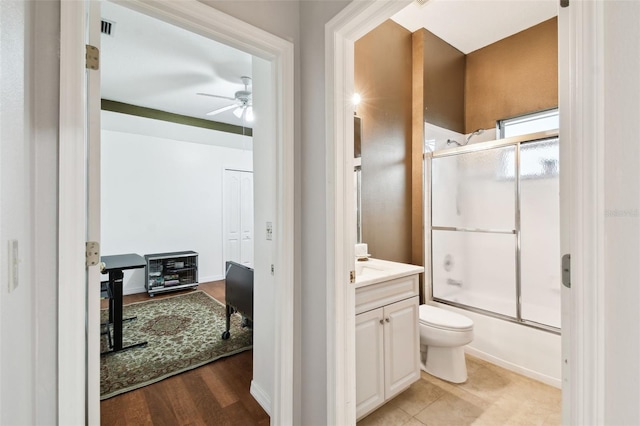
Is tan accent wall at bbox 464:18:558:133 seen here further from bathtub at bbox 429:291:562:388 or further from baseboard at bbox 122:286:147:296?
baseboard at bbox 122:286:147:296

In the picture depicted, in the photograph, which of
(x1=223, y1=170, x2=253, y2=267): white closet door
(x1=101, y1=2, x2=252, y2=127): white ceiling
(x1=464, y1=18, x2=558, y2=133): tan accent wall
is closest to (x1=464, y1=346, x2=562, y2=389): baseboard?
(x1=464, y1=18, x2=558, y2=133): tan accent wall

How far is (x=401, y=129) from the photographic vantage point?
Result: 8.95 ft

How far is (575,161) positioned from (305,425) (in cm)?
166

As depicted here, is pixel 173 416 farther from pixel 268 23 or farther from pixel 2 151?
pixel 268 23

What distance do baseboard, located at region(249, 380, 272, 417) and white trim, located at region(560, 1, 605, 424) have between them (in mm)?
1615

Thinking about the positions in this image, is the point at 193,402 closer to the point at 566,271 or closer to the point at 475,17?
the point at 566,271

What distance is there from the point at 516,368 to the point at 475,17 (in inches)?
120

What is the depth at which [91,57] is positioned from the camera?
1.06 meters

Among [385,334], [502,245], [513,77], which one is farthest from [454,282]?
[513,77]

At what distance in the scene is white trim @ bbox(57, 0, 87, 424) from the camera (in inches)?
37.5

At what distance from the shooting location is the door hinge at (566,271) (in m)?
0.73

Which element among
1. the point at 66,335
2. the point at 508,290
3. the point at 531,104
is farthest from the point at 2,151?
the point at 531,104

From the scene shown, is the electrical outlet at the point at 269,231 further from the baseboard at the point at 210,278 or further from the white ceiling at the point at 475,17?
the baseboard at the point at 210,278

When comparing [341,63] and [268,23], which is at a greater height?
[268,23]
